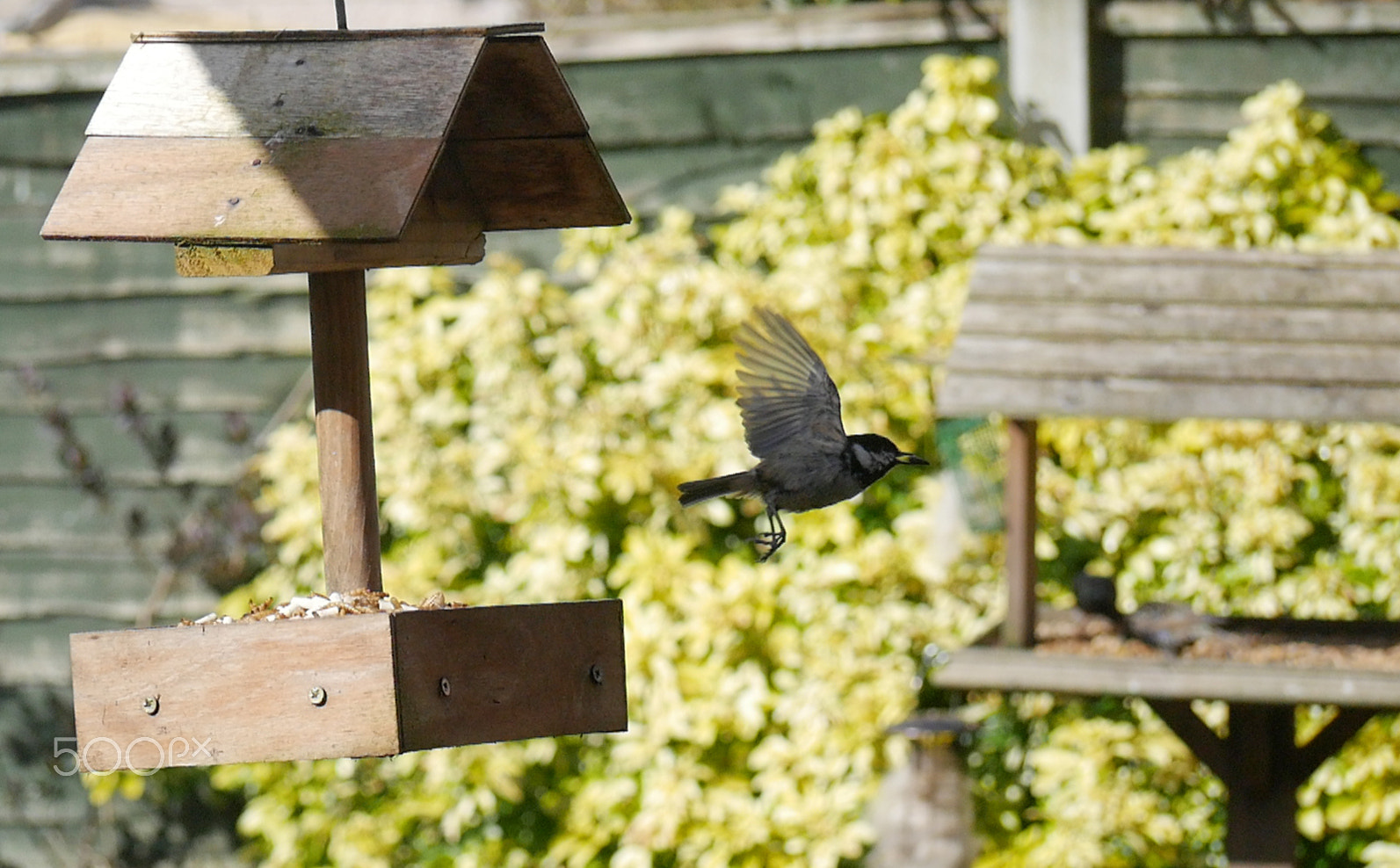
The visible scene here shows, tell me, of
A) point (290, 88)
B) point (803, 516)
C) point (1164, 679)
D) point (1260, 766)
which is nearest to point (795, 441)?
point (1164, 679)

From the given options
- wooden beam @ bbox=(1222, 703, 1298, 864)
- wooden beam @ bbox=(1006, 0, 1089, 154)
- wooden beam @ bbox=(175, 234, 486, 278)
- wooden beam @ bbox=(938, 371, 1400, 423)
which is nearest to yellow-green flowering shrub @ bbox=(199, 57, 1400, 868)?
wooden beam @ bbox=(1006, 0, 1089, 154)

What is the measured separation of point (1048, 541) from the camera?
4.29 m

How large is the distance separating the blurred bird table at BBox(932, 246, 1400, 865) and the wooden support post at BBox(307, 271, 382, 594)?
4.57 feet

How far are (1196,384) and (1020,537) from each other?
468mm

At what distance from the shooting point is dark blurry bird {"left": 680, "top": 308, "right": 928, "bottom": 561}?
100 inches

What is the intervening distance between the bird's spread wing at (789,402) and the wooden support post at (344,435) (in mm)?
729

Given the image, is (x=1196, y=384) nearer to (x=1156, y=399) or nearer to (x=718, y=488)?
(x=1156, y=399)

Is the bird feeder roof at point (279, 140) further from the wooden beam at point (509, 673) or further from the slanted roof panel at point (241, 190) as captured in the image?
the wooden beam at point (509, 673)

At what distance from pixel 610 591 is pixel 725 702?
1.67 feet

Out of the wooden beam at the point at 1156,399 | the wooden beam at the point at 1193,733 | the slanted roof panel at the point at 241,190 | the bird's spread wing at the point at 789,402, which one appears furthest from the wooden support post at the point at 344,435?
the wooden beam at the point at 1193,733

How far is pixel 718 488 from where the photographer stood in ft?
8.27

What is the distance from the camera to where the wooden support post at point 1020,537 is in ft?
10.7

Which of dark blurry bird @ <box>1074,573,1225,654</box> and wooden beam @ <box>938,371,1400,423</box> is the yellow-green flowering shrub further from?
wooden beam @ <box>938,371,1400,423</box>

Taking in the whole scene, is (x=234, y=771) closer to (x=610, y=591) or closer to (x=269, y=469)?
(x=269, y=469)
